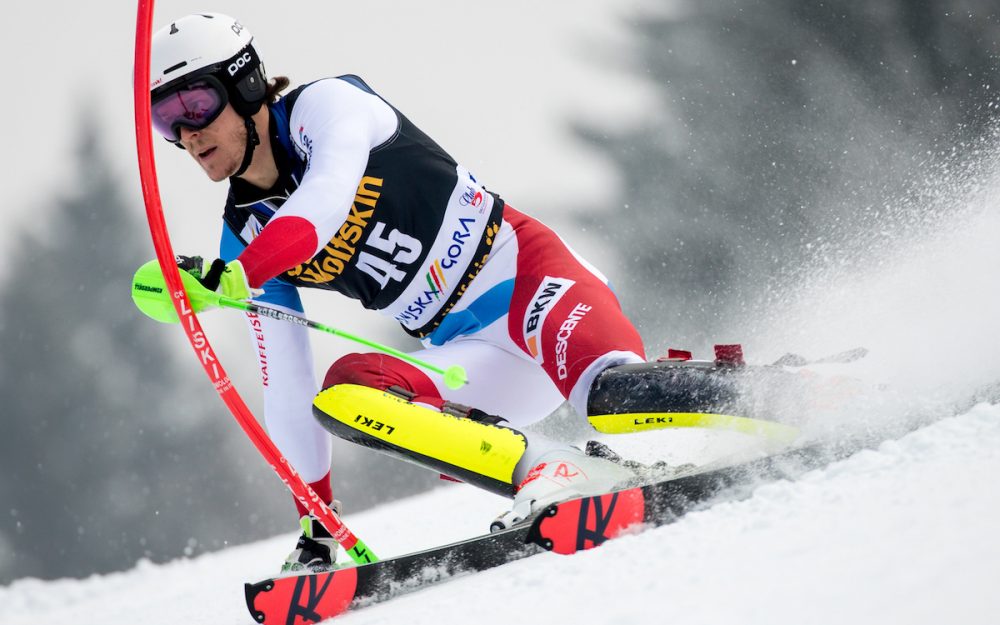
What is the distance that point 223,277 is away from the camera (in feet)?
7.04

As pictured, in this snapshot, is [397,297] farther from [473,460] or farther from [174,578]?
[174,578]

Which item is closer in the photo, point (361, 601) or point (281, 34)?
point (361, 601)

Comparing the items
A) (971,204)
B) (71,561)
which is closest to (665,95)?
(971,204)

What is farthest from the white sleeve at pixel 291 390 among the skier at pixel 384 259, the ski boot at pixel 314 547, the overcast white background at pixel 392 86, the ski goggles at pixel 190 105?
the overcast white background at pixel 392 86

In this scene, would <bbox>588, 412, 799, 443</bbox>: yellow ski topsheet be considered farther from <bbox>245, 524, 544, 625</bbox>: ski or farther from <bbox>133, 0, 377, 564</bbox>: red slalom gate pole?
<bbox>133, 0, 377, 564</bbox>: red slalom gate pole

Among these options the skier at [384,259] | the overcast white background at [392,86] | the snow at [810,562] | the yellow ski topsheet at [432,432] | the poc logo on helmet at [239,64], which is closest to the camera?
the snow at [810,562]

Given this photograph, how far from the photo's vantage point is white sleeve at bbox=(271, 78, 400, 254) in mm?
2229

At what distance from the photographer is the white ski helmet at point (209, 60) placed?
8.22 ft

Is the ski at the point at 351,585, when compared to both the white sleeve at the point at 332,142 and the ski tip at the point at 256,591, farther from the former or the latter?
the white sleeve at the point at 332,142

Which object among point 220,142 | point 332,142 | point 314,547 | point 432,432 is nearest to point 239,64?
point 220,142

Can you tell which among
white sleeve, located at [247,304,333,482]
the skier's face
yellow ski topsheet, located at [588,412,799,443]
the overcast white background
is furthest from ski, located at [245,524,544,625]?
the overcast white background

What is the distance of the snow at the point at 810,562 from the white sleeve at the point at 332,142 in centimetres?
89

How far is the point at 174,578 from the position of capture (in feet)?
15.2

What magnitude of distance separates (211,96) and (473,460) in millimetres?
1171
